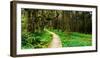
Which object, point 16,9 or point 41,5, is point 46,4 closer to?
point 41,5

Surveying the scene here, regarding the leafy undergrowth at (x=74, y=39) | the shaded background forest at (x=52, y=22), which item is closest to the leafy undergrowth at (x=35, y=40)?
the shaded background forest at (x=52, y=22)

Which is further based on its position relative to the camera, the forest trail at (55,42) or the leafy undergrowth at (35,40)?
the forest trail at (55,42)

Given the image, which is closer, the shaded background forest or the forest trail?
the shaded background forest

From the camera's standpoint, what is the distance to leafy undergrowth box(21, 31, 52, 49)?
1947 mm

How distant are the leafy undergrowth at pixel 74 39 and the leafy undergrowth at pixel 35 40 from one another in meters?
0.12

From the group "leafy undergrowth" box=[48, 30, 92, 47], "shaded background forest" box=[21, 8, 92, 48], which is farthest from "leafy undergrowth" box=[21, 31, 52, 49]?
"leafy undergrowth" box=[48, 30, 92, 47]

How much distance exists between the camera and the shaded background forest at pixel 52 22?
6.41ft

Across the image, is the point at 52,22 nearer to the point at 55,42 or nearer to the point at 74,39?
the point at 55,42

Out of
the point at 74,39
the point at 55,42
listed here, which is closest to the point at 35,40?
the point at 55,42

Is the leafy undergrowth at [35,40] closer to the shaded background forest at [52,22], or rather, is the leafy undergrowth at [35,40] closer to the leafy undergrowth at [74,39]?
the shaded background forest at [52,22]

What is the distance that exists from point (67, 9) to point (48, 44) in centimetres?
42

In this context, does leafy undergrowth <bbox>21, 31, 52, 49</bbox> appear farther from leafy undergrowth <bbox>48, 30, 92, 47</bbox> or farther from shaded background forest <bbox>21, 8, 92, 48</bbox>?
leafy undergrowth <bbox>48, 30, 92, 47</bbox>

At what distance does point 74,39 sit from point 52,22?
32 centimetres

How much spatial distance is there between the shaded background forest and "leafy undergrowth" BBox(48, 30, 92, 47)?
32 mm
